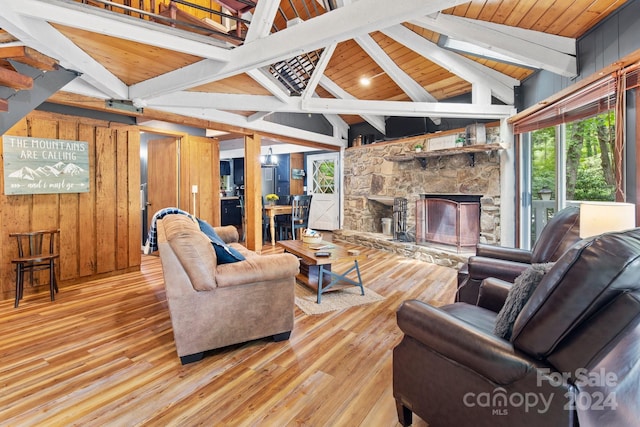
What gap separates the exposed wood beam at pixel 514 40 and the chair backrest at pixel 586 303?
2.54m

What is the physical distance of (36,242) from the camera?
3.48 meters

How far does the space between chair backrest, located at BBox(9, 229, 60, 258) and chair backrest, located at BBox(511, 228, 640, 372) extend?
426 cm

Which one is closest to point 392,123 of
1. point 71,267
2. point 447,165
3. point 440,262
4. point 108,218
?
point 447,165

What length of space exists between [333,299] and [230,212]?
4646 millimetres

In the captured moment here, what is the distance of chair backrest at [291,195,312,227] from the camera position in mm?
6277

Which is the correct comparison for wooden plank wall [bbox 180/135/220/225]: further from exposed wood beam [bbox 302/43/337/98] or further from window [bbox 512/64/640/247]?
window [bbox 512/64/640/247]

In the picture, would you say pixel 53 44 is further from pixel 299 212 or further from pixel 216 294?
pixel 299 212

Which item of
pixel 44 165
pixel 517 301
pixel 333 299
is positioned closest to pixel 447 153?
pixel 333 299

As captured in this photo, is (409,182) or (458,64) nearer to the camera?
(458,64)

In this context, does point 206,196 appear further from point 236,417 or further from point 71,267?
point 236,417

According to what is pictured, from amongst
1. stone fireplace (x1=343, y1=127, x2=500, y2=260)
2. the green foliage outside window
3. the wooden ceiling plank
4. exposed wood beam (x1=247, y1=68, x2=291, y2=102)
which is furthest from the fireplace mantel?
the wooden ceiling plank

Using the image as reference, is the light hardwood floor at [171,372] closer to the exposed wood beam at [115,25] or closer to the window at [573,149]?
the exposed wood beam at [115,25]

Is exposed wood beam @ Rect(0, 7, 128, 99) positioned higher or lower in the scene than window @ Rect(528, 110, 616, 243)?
higher

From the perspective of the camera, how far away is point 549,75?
11.3 feet
